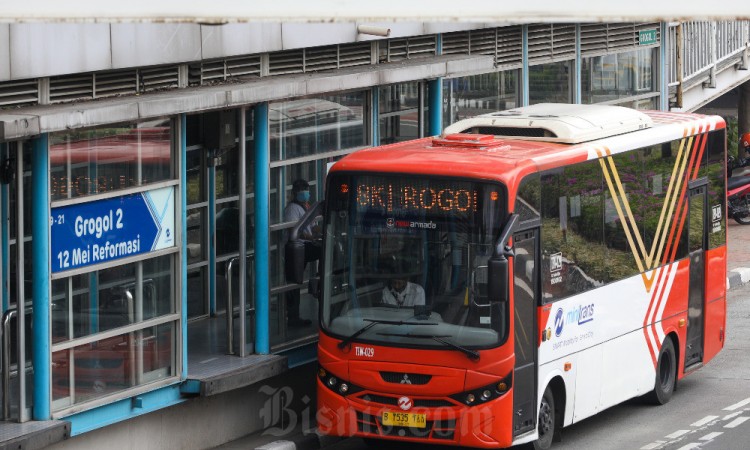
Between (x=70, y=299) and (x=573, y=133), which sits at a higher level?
(x=573, y=133)

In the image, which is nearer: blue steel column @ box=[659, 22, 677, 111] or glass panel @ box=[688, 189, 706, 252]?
glass panel @ box=[688, 189, 706, 252]

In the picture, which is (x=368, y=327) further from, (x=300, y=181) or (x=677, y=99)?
(x=677, y=99)

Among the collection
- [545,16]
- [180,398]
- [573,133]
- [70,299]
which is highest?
[545,16]

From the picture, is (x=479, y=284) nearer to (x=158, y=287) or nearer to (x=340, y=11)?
(x=158, y=287)

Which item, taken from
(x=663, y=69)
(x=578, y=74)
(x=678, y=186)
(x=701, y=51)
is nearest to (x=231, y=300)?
(x=678, y=186)

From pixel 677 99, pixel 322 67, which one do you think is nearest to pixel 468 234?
pixel 322 67

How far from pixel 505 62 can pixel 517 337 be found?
7083 mm

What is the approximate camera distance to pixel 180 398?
14000 millimetres

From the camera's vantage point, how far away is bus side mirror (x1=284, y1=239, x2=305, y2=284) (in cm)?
1431

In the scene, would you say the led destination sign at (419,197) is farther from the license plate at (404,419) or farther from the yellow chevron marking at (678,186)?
the yellow chevron marking at (678,186)

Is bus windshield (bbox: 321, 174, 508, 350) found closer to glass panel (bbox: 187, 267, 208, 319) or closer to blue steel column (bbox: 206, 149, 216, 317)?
blue steel column (bbox: 206, 149, 216, 317)

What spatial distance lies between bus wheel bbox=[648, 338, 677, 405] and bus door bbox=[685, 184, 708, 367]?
36 centimetres

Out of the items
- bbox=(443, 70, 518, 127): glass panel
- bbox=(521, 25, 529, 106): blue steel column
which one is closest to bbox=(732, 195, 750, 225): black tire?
bbox=(521, 25, 529, 106): blue steel column

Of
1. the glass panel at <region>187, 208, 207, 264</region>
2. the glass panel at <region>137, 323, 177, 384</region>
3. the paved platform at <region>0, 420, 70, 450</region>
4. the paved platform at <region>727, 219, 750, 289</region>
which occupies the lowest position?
the paved platform at <region>727, 219, 750, 289</region>
